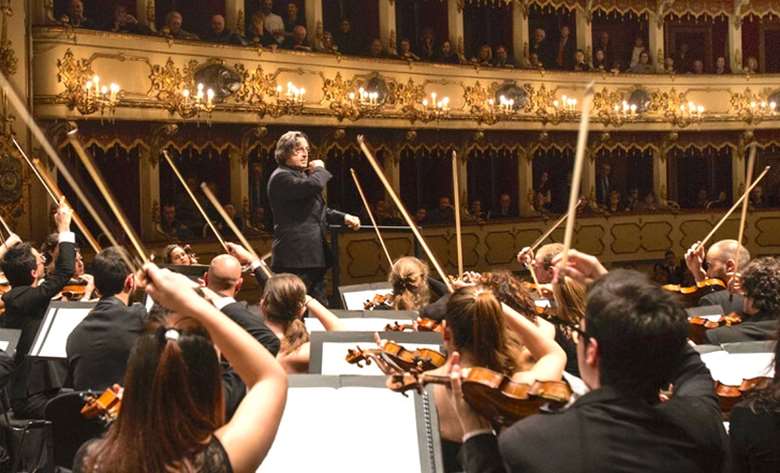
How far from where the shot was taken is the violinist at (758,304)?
4.79 metres

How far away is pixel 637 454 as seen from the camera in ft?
7.61

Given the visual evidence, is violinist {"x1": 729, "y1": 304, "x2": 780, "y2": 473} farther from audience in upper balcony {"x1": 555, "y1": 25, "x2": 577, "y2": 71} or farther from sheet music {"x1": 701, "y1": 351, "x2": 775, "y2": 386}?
audience in upper balcony {"x1": 555, "y1": 25, "x2": 577, "y2": 71}

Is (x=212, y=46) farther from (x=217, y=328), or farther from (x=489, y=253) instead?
(x=217, y=328)

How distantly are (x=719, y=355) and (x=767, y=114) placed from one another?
A: 17080 mm

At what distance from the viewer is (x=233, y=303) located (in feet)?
15.1

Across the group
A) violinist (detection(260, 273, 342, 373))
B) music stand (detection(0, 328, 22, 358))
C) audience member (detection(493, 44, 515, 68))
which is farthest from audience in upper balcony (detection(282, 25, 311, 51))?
violinist (detection(260, 273, 342, 373))

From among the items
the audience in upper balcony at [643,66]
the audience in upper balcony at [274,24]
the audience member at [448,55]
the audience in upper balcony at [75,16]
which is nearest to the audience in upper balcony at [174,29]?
the audience in upper balcony at [75,16]

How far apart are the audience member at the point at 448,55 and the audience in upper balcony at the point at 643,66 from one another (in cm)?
436

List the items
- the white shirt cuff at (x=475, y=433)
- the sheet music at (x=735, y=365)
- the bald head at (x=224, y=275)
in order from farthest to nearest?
the bald head at (x=224, y=275) → the sheet music at (x=735, y=365) → the white shirt cuff at (x=475, y=433)

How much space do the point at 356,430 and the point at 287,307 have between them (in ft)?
5.67

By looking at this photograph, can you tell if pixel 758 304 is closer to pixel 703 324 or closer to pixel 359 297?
pixel 703 324

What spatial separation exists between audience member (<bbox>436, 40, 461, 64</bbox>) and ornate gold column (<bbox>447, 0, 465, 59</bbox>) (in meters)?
0.13

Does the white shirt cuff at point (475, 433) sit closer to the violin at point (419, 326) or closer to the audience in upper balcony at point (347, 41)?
the violin at point (419, 326)

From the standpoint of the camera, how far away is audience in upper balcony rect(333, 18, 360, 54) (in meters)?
16.2
